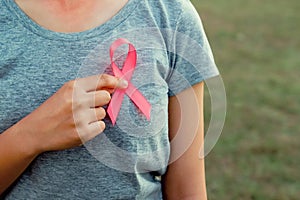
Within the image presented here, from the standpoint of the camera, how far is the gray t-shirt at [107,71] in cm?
122

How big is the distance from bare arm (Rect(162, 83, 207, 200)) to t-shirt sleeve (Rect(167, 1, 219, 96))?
20 mm

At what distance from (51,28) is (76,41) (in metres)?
0.05

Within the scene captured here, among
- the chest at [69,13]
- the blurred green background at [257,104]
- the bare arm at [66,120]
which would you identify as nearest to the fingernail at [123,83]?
the bare arm at [66,120]

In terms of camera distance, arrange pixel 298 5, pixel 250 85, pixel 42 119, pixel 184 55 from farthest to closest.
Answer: pixel 298 5 → pixel 250 85 → pixel 184 55 → pixel 42 119

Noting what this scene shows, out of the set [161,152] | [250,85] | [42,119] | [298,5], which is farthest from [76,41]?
[298,5]

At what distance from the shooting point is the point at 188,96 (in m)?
1.32

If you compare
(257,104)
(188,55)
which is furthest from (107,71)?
(257,104)

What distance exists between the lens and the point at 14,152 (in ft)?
3.97

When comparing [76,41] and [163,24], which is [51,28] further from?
[163,24]

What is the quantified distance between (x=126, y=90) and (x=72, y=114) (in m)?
0.11

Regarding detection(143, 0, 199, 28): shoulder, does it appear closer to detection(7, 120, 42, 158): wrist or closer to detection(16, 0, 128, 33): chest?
detection(16, 0, 128, 33): chest

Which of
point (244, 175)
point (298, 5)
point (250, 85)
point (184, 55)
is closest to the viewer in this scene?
point (184, 55)

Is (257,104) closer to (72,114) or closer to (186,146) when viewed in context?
(186,146)

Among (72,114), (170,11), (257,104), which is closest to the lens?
(72,114)
